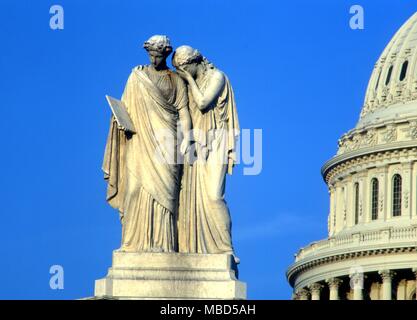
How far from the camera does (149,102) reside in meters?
31.8

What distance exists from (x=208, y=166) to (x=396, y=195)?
471 feet

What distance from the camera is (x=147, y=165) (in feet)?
104

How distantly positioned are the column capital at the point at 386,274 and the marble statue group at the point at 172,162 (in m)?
135

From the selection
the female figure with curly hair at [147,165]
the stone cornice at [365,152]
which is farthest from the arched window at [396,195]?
the female figure with curly hair at [147,165]

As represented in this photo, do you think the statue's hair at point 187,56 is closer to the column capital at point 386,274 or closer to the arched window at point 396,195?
the column capital at point 386,274

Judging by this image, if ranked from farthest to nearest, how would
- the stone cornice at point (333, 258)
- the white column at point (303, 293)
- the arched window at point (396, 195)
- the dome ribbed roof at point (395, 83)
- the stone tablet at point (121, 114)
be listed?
the dome ribbed roof at point (395, 83) → the white column at point (303, 293) → the arched window at point (396, 195) → the stone cornice at point (333, 258) → the stone tablet at point (121, 114)

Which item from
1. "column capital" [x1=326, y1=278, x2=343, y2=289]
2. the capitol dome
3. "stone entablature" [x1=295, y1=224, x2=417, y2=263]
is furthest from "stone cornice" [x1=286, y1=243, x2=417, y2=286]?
"column capital" [x1=326, y1=278, x2=343, y2=289]

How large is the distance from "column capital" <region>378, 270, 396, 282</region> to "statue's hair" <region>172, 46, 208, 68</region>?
135m

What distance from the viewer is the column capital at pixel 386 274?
166250 millimetres

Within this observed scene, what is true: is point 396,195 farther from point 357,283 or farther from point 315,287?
point 357,283

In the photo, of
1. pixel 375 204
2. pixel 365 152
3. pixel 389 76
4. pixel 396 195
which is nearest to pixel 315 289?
pixel 375 204
